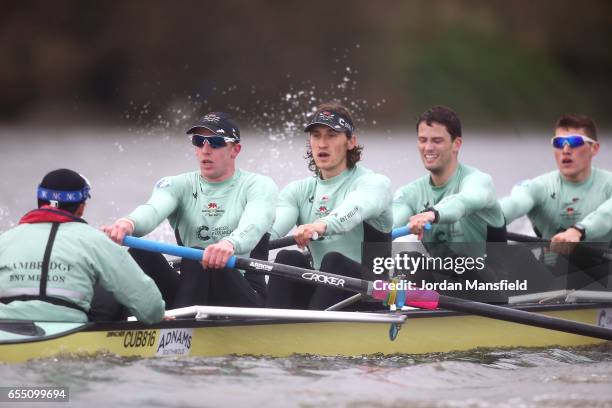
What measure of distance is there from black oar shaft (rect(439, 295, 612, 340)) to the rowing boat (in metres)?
0.35

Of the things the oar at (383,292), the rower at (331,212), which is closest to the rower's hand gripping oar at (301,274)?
the oar at (383,292)

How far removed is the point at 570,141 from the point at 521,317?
2.95 meters

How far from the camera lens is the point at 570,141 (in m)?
10.4

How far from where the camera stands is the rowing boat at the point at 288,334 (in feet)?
21.4

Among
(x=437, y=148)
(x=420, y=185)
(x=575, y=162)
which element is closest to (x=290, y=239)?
(x=420, y=185)

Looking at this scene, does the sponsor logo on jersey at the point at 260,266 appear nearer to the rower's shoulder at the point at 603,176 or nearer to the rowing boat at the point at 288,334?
the rowing boat at the point at 288,334

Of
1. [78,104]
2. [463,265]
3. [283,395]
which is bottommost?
[283,395]

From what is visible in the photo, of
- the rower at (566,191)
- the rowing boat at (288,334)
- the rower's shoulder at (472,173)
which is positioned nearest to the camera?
the rowing boat at (288,334)

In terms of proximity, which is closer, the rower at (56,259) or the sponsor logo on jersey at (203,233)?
the rower at (56,259)

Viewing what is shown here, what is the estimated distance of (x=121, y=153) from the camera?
2159 cm

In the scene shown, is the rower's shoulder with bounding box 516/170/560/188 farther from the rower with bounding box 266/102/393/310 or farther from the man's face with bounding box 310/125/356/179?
the man's face with bounding box 310/125/356/179

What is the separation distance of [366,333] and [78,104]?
2222cm

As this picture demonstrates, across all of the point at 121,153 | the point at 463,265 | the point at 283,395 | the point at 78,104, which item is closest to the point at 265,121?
the point at 121,153

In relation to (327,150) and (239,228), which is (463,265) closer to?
(327,150)
